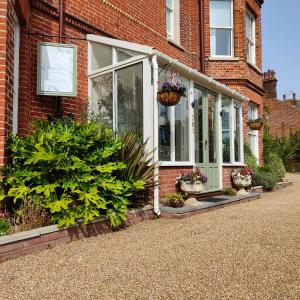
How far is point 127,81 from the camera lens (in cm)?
704

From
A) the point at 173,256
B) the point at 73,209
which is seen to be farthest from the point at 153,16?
the point at 173,256

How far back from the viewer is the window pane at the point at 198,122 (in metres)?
8.44

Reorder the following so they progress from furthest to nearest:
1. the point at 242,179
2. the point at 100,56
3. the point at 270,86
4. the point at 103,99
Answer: the point at 270,86 → the point at 242,179 → the point at 100,56 → the point at 103,99

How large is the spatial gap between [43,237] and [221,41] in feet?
33.9

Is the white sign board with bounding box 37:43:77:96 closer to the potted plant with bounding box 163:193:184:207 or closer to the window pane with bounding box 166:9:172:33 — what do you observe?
the potted plant with bounding box 163:193:184:207

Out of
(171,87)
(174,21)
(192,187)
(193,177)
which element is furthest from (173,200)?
(174,21)

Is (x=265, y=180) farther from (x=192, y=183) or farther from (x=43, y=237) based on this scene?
(x=43, y=237)

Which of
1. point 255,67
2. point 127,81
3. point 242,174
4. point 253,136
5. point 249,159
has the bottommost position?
point 242,174

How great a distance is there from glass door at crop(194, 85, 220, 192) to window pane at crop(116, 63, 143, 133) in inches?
78.8

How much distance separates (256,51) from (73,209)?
452 inches

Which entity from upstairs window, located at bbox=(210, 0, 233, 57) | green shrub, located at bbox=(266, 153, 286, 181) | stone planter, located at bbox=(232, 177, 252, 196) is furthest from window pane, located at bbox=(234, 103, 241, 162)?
green shrub, located at bbox=(266, 153, 286, 181)

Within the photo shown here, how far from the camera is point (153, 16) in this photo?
9.91 metres

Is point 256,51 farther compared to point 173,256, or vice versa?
point 256,51

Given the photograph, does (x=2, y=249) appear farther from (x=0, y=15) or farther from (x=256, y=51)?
(x=256, y=51)
